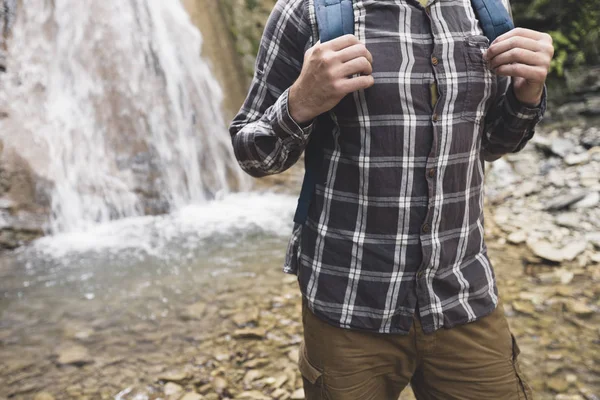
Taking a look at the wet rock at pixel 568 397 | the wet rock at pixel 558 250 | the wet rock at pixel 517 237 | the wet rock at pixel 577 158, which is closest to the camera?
the wet rock at pixel 568 397

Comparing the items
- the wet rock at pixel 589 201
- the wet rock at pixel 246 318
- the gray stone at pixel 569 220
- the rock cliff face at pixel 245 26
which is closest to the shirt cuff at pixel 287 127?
the wet rock at pixel 246 318

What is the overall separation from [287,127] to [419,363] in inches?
31.5

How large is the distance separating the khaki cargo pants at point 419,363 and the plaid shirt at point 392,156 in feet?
0.15

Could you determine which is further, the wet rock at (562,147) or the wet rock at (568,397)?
the wet rock at (562,147)

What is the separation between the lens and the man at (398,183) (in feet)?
4.27

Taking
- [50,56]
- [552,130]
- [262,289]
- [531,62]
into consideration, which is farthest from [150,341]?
[552,130]

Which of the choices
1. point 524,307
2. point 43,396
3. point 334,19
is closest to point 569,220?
point 524,307

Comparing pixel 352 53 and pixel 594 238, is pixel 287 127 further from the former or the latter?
pixel 594 238

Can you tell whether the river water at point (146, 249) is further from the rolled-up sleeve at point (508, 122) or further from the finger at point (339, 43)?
Answer: the finger at point (339, 43)

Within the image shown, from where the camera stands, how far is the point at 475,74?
136 centimetres

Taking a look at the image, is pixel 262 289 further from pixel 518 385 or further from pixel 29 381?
pixel 518 385

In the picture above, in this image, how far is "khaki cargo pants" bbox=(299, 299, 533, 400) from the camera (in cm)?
138

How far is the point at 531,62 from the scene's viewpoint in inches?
50.4

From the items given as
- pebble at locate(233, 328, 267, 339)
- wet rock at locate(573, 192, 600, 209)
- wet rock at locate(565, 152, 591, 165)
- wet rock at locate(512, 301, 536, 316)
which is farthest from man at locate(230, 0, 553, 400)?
wet rock at locate(565, 152, 591, 165)
